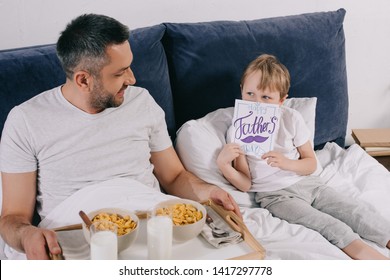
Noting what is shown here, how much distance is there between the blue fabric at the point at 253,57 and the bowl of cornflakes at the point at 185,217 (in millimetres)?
737

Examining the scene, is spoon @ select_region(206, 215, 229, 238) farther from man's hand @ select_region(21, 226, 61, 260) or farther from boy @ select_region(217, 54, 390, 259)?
boy @ select_region(217, 54, 390, 259)

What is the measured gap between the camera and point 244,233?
43.6 inches

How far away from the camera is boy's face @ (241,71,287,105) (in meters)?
1.63

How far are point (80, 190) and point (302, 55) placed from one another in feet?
3.49

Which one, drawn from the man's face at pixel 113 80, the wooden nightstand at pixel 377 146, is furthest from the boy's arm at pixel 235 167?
the wooden nightstand at pixel 377 146

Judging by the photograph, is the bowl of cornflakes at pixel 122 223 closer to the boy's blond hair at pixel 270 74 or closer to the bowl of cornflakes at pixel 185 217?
the bowl of cornflakes at pixel 185 217

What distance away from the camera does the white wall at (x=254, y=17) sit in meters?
1.78

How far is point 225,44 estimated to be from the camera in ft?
6.08

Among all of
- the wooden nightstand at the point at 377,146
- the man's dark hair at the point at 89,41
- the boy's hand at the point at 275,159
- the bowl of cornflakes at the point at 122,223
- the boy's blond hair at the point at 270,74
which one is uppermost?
the man's dark hair at the point at 89,41

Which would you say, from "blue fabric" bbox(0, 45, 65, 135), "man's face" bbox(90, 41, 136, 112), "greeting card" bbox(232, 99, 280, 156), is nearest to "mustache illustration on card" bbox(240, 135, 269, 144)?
"greeting card" bbox(232, 99, 280, 156)

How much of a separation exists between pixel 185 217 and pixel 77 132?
0.48 meters

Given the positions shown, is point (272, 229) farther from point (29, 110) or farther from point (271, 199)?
point (29, 110)

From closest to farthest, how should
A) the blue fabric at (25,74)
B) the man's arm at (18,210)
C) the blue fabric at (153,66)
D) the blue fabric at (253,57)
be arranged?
the man's arm at (18,210)
the blue fabric at (25,74)
the blue fabric at (153,66)
the blue fabric at (253,57)
